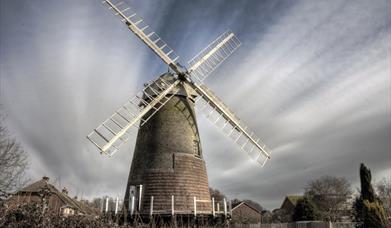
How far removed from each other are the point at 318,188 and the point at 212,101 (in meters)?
36.7

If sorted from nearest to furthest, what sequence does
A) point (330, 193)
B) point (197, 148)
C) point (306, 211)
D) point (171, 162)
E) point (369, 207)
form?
point (171, 162) → point (369, 207) → point (197, 148) → point (306, 211) → point (330, 193)

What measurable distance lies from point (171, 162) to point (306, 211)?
20.4 m

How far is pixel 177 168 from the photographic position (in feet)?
52.8

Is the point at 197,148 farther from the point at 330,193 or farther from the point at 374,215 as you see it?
the point at 330,193

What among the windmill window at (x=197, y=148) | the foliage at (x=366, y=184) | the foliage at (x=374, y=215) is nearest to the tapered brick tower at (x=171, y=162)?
the windmill window at (x=197, y=148)

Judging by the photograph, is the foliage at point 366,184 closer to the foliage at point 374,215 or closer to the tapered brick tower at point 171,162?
the foliage at point 374,215

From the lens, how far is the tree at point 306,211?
3069 centimetres

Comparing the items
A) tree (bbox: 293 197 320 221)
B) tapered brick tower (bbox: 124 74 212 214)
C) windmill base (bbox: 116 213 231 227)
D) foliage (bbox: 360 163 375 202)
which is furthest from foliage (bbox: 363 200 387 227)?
tree (bbox: 293 197 320 221)

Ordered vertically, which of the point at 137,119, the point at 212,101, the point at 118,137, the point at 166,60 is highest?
the point at 166,60

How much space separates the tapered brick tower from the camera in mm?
15414

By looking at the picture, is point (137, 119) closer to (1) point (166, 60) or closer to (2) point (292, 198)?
(1) point (166, 60)

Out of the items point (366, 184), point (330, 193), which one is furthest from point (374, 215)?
point (330, 193)

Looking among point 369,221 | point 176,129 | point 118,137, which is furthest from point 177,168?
point 369,221

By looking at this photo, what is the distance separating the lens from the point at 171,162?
16.2 m
